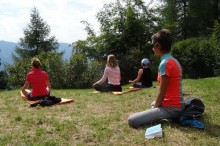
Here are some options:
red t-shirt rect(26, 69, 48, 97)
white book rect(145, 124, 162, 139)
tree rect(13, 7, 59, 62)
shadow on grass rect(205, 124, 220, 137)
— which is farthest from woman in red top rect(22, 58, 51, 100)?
tree rect(13, 7, 59, 62)

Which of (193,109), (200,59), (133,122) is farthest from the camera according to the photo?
(200,59)

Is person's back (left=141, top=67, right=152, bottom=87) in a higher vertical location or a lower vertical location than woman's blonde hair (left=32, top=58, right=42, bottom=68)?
lower

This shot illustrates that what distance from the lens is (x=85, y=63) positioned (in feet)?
84.8

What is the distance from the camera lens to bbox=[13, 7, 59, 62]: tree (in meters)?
59.4

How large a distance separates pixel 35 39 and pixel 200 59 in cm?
3707

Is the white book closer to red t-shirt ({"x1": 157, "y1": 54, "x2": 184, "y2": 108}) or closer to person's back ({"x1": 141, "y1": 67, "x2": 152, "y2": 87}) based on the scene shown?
red t-shirt ({"x1": 157, "y1": 54, "x2": 184, "y2": 108})

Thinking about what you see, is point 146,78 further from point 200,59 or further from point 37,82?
point 200,59

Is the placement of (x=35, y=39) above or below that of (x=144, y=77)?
above

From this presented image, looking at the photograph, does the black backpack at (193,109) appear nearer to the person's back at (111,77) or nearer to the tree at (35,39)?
the person's back at (111,77)

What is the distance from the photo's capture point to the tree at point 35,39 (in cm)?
5941

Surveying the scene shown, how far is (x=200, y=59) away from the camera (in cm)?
2806

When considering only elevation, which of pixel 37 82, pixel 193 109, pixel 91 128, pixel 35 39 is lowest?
pixel 91 128

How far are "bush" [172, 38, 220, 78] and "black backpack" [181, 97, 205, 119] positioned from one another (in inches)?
798

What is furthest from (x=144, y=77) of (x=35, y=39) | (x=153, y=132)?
(x=35, y=39)
